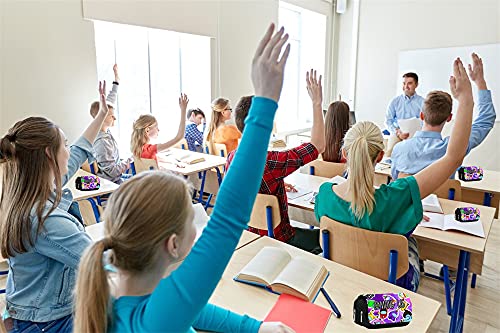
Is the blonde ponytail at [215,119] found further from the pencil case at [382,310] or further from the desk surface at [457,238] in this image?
the pencil case at [382,310]

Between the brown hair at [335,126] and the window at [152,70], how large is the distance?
2441 mm

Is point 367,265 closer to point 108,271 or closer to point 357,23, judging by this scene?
point 108,271

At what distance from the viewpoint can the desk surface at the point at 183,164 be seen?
3404 mm

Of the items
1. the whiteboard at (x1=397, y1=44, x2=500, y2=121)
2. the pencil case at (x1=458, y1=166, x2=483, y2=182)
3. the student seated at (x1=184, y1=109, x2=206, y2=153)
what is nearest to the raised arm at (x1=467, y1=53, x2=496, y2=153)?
the pencil case at (x1=458, y1=166, x2=483, y2=182)

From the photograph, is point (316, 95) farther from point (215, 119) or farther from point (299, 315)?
point (215, 119)

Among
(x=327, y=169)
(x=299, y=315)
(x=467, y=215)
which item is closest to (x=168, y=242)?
(x=299, y=315)

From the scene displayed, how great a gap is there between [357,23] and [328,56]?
2.43 ft

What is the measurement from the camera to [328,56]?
703 cm

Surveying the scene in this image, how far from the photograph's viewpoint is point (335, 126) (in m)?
2.97

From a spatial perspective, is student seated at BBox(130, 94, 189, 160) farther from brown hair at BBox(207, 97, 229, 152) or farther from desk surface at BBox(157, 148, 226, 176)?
brown hair at BBox(207, 97, 229, 152)

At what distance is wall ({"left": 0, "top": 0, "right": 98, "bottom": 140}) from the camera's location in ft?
10.6

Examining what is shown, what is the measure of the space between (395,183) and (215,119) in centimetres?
285

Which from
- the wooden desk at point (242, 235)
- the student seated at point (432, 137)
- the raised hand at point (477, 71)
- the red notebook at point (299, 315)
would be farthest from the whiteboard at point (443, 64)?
the red notebook at point (299, 315)

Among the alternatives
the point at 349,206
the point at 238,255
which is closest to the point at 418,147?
the point at 349,206
